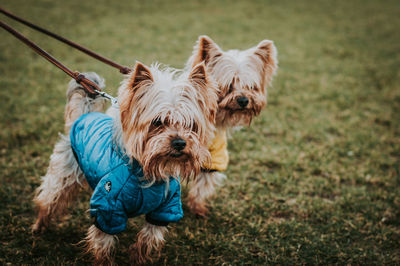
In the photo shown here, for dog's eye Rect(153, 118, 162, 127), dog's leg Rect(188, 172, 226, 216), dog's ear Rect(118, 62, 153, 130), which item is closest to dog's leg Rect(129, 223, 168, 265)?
dog's leg Rect(188, 172, 226, 216)

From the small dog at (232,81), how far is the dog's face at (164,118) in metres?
0.91

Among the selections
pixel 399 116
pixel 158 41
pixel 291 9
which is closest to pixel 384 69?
pixel 399 116

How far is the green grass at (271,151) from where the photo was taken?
3520 mm

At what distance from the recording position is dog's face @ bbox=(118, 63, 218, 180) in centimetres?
238

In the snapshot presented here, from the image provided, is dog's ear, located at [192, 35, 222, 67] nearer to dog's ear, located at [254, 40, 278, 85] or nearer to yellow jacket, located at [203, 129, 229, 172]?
dog's ear, located at [254, 40, 278, 85]

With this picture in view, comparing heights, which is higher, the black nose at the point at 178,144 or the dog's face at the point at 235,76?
the dog's face at the point at 235,76

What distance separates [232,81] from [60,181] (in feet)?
7.02

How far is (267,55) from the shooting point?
371 cm

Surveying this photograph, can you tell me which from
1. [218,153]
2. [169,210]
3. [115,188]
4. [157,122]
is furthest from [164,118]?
[218,153]

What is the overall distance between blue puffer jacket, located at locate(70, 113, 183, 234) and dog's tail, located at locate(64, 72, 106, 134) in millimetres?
455

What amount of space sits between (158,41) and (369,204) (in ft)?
27.2

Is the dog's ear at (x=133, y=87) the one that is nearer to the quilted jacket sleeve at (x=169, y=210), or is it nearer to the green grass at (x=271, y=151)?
the quilted jacket sleeve at (x=169, y=210)

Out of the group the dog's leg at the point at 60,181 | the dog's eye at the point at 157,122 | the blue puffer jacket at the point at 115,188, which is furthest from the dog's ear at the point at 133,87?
the dog's leg at the point at 60,181

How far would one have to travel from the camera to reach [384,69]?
917 centimetres
